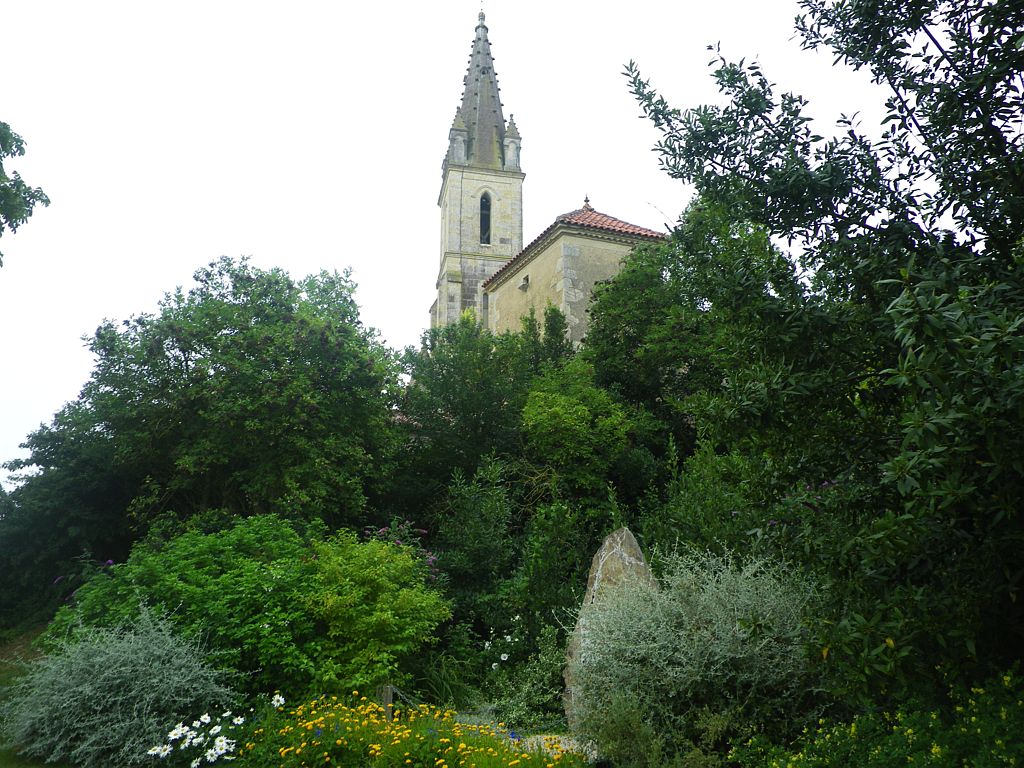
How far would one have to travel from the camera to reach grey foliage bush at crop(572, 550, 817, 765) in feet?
18.0

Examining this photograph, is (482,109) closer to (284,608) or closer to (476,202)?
(476,202)

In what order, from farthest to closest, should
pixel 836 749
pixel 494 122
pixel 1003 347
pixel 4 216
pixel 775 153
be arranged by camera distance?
1. pixel 494 122
2. pixel 4 216
3. pixel 775 153
4. pixel 836 749
5. pixel 1003 347

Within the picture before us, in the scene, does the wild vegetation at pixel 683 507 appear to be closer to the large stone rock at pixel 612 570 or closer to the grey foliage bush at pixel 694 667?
the grey foliage bush at pixel 694 667

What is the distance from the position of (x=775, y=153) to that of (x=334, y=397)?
9.56m

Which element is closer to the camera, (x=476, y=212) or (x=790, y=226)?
(x=790, y=226)

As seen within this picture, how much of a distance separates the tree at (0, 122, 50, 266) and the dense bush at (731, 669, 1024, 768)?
12196mm

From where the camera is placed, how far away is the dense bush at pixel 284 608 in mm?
7586

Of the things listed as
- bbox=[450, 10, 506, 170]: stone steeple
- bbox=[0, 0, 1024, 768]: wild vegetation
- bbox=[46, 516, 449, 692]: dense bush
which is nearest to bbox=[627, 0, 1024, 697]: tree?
bbox=[0, 0, 1024, 768]: wild vegetation

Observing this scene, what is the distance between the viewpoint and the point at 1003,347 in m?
2.79

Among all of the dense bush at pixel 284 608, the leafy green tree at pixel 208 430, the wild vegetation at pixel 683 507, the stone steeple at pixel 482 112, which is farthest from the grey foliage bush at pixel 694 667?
the stone steeple at pixel 482 112

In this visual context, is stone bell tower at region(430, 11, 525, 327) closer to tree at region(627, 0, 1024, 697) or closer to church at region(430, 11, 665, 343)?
church at region(430, 11, 665, 343)

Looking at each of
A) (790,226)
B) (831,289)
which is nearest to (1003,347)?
(831,289)

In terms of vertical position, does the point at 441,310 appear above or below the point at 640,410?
above

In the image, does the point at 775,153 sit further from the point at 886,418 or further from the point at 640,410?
the point at 640,410
